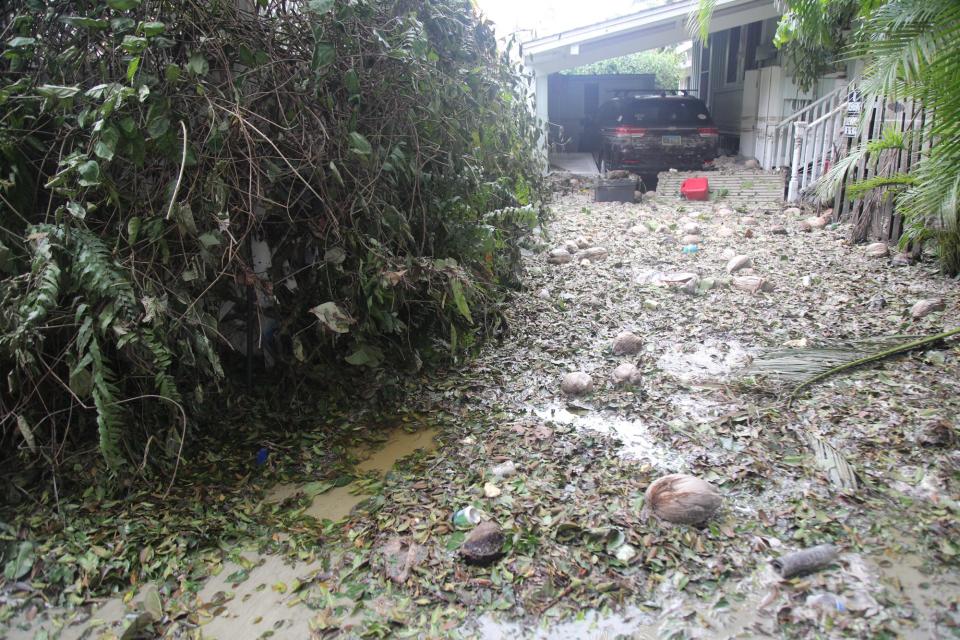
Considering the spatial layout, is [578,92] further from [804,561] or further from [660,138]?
[804,561]

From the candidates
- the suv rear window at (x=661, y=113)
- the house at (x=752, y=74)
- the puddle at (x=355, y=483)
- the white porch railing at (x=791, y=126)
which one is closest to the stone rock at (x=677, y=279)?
the puddle at (x=355, y=483)

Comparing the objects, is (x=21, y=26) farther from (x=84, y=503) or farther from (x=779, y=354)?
(x=779, y=354)

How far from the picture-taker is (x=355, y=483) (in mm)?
2451

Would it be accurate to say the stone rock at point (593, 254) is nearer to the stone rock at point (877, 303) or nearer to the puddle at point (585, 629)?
the stone rock at point (877, 303)

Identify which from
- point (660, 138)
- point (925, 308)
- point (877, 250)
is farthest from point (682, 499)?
point (660, 138)

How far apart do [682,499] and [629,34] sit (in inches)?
375

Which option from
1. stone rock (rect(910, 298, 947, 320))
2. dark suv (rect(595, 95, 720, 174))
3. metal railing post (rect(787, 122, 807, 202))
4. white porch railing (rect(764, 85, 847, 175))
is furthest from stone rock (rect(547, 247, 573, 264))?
dark suv (rect(595, 95, 720, 174))

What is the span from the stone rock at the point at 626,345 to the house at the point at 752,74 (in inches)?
194

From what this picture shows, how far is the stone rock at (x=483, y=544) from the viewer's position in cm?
197

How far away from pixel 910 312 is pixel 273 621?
12.5 ft

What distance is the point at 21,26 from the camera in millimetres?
2215

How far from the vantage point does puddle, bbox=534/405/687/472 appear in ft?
8.14

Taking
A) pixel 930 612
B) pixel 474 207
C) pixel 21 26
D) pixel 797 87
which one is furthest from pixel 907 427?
pixel 797 87

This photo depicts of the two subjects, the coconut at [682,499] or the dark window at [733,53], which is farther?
the dark window at [733,53]
